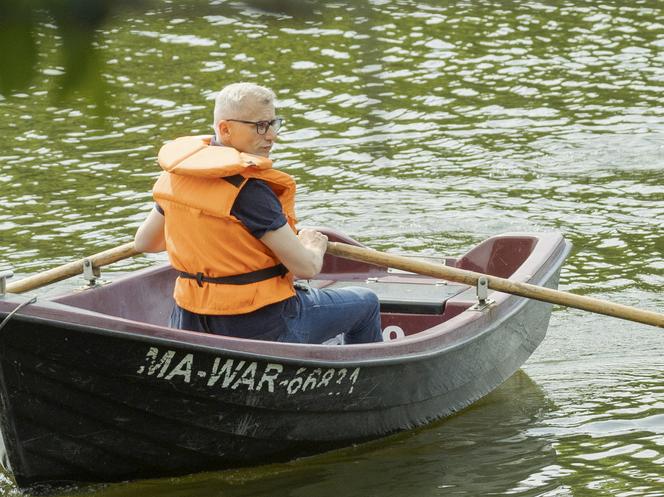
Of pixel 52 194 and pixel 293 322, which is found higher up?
pixel 293 322

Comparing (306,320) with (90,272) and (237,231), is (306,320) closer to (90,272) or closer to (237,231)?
(237,231)

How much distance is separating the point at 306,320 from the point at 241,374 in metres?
0.41

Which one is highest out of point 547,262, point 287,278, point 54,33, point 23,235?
point 54,33

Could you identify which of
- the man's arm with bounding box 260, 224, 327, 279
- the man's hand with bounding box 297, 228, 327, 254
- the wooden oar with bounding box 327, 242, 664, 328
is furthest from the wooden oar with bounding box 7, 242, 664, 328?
the man's arm with bounding box 260, 224, 327, 279

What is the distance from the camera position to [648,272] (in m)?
7.24

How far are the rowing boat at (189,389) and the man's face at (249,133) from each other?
2.16 ft

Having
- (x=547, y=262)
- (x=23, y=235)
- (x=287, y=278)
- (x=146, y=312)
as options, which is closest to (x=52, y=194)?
(x=23, y=235)

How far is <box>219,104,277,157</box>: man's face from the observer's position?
164 inches

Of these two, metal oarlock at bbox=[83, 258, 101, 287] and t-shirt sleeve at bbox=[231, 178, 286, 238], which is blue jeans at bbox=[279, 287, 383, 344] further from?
metal oarlock at bbox=[83, 258, 101, 287]

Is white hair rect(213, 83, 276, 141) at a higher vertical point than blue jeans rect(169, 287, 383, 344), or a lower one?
higher

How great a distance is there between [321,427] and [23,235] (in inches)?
167

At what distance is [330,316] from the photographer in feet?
15.4

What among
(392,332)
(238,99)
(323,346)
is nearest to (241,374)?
(323,346)

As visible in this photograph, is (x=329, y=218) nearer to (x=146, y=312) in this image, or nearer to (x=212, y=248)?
(x=146, y=312)
